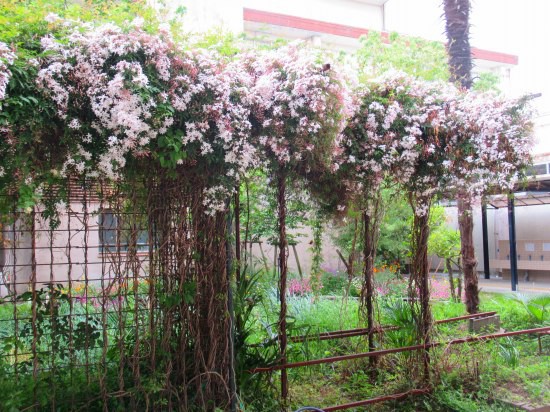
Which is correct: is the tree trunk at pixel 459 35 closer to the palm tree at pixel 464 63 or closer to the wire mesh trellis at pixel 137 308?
the palm tree at pixel 464 63

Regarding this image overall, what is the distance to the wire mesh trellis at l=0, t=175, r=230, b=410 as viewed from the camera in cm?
368

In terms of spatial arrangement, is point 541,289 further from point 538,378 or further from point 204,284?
point 204,284

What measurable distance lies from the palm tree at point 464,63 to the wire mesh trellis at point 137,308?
5456 mm

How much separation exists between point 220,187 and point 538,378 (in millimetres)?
4419

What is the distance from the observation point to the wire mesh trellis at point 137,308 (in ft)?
12.1

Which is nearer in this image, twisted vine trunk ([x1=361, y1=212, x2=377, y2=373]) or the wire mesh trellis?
the wire mesh trellis

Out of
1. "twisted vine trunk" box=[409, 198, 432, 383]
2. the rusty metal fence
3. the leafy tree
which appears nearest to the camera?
the rusty metal fence

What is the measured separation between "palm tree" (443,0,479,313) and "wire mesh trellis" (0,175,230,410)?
5456 mm

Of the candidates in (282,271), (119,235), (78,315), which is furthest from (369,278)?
(78,315)

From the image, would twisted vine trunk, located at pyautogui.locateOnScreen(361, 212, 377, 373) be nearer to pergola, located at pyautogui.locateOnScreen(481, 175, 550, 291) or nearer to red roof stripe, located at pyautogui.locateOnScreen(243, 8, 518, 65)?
pergola, located at pyautogui.locateOnScreen(481, 175, 550, 291)

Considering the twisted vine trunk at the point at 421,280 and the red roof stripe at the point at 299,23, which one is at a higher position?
the red roof stripe at the point at 299,23

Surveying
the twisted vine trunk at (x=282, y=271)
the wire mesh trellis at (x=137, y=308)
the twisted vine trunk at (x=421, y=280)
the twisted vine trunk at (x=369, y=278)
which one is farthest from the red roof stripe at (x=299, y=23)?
the wire mesh trellis at (x=137, y=308)

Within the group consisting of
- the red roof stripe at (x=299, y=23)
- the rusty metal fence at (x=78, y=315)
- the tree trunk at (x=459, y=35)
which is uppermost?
the red roof stripe at (x=299, y=23)

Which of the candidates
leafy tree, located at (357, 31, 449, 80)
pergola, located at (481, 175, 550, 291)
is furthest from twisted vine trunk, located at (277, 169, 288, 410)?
pergola, located at (481, 175, 550, 291)
